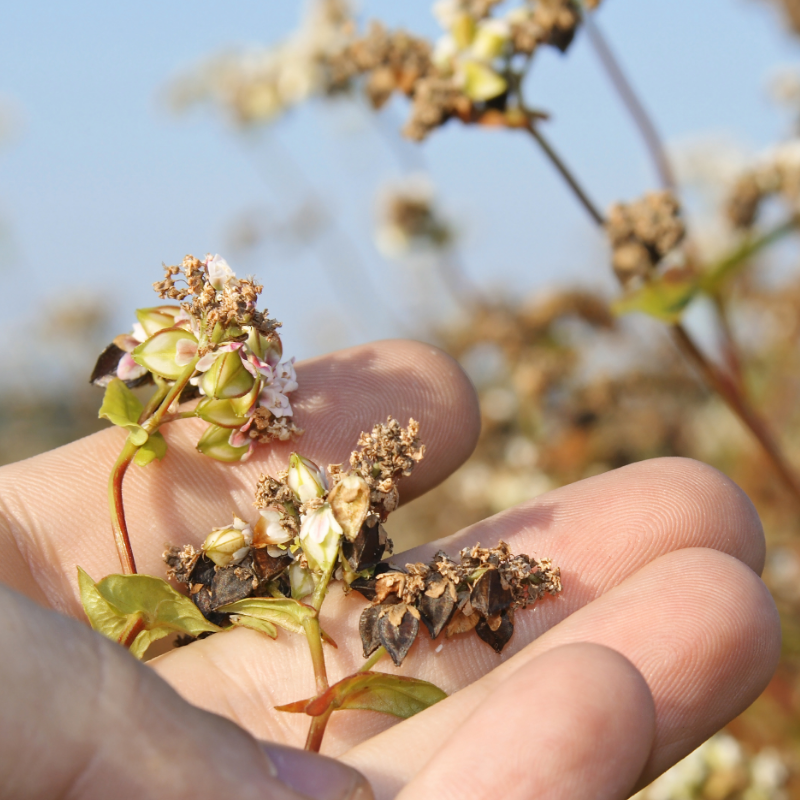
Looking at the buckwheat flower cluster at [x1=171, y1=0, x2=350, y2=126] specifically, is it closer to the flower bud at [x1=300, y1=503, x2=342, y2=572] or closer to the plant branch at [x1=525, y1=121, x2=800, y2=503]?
the plant branch at [x1=525, y1=121, x2=800, y2=503]

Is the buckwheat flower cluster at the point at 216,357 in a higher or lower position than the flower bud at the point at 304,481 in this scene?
higher

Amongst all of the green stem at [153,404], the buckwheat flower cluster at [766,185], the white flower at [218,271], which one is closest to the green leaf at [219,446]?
the green stem at [153,404]

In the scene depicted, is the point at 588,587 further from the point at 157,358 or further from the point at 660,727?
the point at 157,358

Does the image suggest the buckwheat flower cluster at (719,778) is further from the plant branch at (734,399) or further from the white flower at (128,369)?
the white flower at (128,369)

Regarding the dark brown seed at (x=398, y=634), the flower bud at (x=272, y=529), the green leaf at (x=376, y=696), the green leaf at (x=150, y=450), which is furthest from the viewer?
the green leaf at (x=150, y=450)

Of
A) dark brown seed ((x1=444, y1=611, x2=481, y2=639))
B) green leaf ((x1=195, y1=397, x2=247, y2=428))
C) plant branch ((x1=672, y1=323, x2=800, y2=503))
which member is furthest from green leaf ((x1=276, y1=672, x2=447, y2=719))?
plant branch ((x1=672, y1=323, x2=800, y2=503))

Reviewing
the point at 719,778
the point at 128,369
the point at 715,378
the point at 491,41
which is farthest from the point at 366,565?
the point at 719,778

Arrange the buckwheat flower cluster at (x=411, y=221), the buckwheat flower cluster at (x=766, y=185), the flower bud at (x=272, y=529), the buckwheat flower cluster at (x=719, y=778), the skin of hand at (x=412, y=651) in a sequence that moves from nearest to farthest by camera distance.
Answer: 1. the skin of hand at (x=412, y=651)
2. the flower bud at (x=272, y=529)
3. the buckwheat flower cluster at (x=766, y=185)
4. the buckwheat flower cluster at (x=719, y=778)
5. the buckwheat flower cluster at (x=411, y=221)
